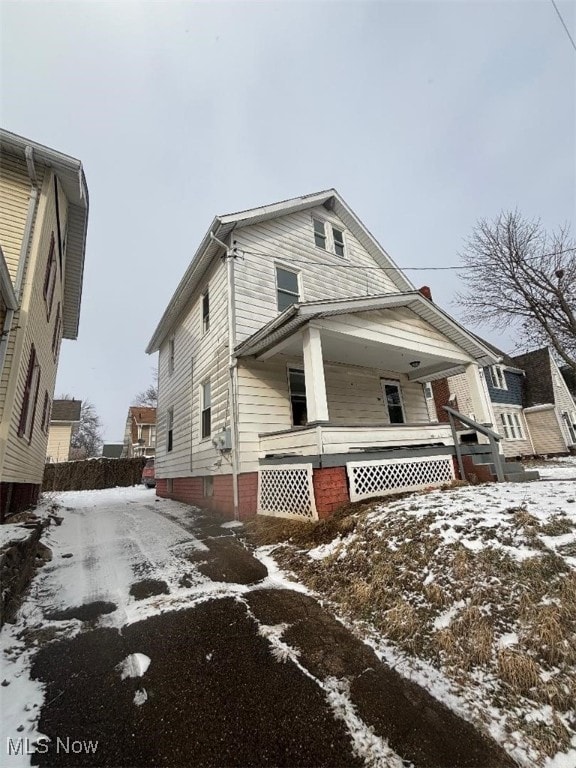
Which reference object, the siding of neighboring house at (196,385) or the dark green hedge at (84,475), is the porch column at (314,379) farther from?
the dark green hedge at (84,475)

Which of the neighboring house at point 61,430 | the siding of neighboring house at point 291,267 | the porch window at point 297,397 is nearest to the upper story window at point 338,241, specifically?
the siding of neighboring house at point 291,267

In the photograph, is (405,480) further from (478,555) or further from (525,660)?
(525,660)

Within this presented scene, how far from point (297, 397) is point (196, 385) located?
3578mm

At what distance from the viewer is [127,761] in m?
1.67

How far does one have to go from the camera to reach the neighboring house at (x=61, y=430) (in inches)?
1258

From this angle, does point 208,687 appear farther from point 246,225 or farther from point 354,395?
point 246,225

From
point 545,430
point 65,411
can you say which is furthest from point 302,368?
point 65,411

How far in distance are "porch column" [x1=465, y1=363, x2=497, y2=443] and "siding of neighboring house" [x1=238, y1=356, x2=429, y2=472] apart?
251 centimetres

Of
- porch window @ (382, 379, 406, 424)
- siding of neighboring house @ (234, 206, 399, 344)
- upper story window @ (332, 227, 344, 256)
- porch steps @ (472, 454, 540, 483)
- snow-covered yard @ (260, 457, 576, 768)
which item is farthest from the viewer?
upper story window @ (332, 227, 344, 256)

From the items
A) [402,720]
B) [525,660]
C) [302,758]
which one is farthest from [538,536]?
[302,758]

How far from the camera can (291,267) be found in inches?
413

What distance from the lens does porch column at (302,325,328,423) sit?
248 inches

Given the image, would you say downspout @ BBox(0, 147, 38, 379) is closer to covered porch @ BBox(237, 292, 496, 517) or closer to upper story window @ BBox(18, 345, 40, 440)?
upper story window @ BBox(18, 345, 40, 440)

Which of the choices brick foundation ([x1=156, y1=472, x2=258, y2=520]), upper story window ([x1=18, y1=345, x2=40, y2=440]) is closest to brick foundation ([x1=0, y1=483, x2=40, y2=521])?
upper story window ([x1=18, y1=345, x2=40, y2=440])
